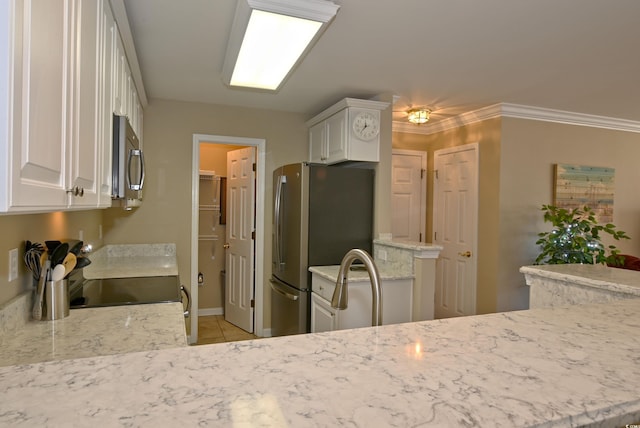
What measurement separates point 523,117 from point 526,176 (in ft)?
1.91

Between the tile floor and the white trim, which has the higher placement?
the white trim

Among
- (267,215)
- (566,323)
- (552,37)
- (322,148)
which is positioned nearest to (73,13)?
(566,323)

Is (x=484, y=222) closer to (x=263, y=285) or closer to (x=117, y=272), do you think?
(x=263, y=285)

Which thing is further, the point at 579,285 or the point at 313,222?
the point at 313,222

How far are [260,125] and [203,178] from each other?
1.25m

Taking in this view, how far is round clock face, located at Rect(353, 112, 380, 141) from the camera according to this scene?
130 inches

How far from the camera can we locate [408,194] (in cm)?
482

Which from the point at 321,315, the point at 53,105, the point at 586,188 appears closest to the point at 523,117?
the point at 586,188

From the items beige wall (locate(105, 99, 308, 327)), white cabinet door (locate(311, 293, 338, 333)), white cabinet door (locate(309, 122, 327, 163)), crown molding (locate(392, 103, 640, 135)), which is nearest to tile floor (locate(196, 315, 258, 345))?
beige wall (locate(105, 99, 308, 327))

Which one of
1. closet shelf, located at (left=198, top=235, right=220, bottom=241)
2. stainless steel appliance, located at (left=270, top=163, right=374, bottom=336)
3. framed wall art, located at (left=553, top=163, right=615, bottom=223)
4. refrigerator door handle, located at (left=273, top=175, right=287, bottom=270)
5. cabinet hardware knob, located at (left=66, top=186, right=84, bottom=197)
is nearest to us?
cabinet hardware knob, located at (left=66, top=186, right=84, bottom=197)

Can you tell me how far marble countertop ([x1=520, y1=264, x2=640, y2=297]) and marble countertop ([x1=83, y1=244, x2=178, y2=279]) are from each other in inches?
91.1

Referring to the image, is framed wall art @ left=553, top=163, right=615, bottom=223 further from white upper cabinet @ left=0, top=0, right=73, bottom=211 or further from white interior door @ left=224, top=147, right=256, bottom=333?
white upper cabinet @ left=0, top=0, right=73, bottom=211

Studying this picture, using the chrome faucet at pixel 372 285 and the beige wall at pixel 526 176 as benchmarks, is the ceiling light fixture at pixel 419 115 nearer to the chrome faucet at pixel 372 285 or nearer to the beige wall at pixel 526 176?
the beige wall at pixel 526 176

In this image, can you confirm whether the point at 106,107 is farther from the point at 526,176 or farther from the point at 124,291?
the point at 526,176
